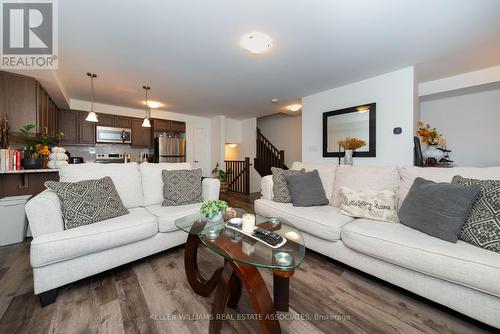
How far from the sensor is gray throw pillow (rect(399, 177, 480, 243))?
4.32 ft

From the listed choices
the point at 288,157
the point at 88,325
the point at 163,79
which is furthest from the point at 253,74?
the point at 288,157

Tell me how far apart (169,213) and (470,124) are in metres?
5.09

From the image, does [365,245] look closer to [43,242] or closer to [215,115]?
[43,242]

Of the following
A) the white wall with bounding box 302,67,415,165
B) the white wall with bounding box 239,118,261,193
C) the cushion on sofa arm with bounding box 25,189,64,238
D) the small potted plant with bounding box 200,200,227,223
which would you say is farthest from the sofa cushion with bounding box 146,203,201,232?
the white wall with bounding box 239,118,261,193

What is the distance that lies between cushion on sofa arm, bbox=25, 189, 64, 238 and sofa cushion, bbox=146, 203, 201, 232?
0.71m

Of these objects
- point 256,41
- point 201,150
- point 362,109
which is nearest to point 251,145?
point 201,150

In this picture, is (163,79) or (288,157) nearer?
(163,79)

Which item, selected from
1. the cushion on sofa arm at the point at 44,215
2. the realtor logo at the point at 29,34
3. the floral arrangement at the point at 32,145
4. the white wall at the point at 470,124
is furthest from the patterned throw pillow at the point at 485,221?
the floral arrangement at the point at 32,145

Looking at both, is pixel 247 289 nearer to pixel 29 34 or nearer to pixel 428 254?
pixel 428 254

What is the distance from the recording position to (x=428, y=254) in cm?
124

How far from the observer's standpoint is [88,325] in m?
1.17

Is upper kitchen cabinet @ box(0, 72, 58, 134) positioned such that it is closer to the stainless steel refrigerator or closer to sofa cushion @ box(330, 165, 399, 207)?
the stainless steel refrigerator

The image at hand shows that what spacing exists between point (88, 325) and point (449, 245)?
7.59ft

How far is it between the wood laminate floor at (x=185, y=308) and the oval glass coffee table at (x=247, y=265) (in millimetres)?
138
